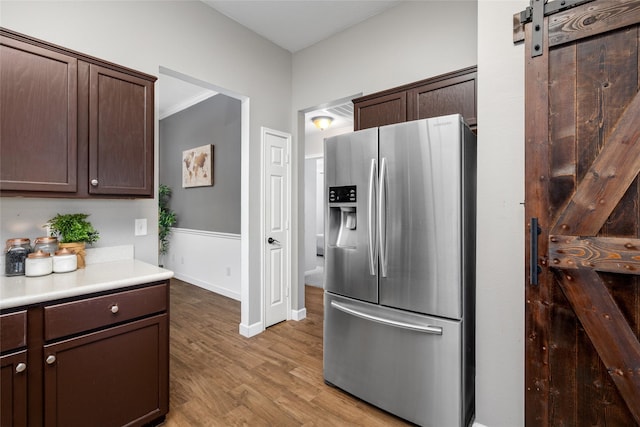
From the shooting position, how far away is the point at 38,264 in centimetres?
157

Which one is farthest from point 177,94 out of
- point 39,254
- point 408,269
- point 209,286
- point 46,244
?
point 408,269

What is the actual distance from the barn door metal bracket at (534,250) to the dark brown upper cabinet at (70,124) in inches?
88.1

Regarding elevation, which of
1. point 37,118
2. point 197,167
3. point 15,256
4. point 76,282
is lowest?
point 76,282

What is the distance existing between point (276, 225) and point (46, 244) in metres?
1.94

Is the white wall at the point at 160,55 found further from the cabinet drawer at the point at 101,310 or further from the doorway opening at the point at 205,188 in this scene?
the doorway opening at the point at 205,188

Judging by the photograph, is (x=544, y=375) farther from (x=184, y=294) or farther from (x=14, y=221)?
(x=184, y=294)

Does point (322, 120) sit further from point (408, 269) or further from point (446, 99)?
point (408, 269)

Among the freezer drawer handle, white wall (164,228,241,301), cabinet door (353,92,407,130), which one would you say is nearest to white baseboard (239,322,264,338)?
white wall (164,228,241,301)

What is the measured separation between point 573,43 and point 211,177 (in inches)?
161

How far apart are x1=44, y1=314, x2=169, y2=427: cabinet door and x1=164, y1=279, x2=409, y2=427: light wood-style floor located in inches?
11.7

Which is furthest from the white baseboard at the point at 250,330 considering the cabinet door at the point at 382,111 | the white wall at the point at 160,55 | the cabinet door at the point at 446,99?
the cabinet door at the point at 446,99

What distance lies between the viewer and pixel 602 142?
4.22ft

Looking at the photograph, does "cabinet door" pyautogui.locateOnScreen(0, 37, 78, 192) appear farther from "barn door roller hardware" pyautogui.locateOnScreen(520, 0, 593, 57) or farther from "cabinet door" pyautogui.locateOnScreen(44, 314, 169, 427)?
"barn door roller hardware" pyautogui.locateOnScreen(520, 0, 593, 57)

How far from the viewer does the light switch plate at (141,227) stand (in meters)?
2.17
